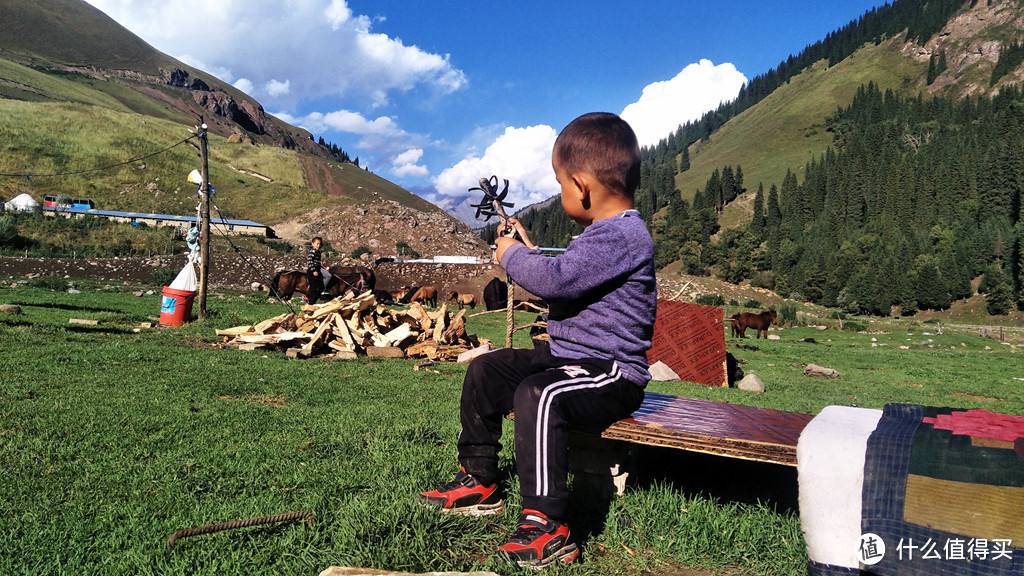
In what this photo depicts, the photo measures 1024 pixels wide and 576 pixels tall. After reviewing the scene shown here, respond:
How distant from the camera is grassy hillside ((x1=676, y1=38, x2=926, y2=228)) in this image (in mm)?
158125

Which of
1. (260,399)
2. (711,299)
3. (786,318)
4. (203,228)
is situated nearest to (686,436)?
(260,399)

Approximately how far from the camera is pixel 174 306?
520 inches

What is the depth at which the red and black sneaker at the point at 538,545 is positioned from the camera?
247 centimetres

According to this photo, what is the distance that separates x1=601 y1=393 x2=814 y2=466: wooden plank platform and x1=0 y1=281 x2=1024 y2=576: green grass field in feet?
1.61

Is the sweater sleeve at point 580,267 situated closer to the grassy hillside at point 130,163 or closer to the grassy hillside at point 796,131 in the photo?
the grassy hillside at point 130,163

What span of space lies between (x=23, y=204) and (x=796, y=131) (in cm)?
18149

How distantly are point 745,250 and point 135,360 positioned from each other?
109824 millimetres

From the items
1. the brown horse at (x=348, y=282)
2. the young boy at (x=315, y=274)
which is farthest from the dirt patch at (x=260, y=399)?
Answer: the brown horse at (x=348, y=282)

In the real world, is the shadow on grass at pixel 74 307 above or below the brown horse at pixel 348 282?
below

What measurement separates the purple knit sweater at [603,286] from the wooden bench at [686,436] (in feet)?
0.97

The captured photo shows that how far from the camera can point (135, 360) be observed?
8.39 metres

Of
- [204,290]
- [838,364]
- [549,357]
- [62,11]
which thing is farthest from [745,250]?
[62,11]

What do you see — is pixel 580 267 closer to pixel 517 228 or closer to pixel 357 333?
pixel 517 228

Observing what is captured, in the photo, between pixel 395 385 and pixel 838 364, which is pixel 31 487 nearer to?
pixel 395 385
